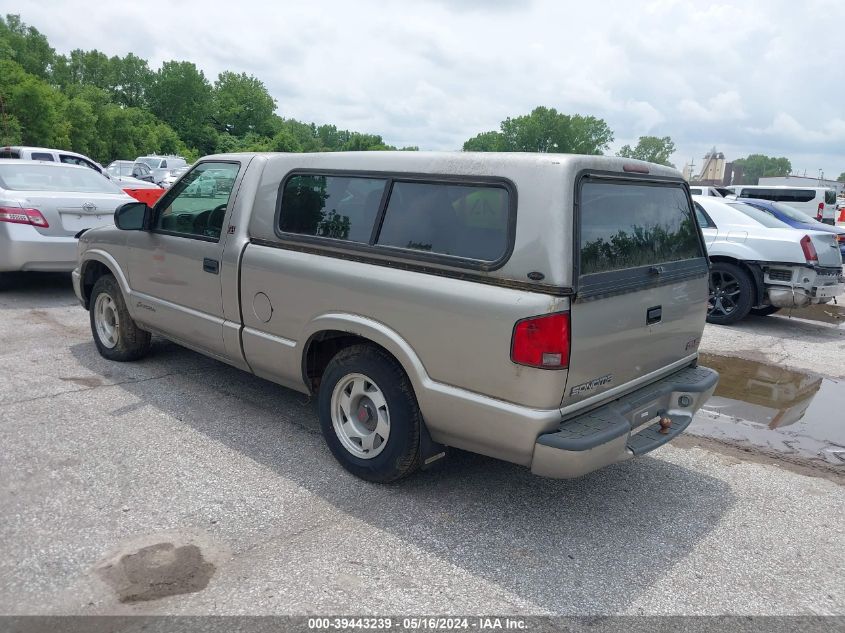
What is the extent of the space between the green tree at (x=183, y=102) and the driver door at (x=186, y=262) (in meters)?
81.9

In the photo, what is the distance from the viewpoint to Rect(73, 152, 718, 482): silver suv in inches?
121

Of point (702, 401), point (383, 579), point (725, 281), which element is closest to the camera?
point (383, 579)

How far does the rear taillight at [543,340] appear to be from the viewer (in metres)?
2.99

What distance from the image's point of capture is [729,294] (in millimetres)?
8922

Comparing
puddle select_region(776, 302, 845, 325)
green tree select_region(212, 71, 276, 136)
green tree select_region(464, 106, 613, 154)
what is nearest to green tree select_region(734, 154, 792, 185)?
green tree select_region(464, 106, 613, 154)

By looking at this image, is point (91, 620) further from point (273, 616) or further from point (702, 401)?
point (702, 401)

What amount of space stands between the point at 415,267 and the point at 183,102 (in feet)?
291

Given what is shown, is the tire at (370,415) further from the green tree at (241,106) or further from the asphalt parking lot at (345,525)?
the green tree at (241,106)

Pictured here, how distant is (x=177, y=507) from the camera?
3.47 meters

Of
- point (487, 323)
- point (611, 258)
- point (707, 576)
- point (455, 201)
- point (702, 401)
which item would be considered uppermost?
point (455, 201)

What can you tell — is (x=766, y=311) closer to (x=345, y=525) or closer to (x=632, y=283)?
(x=632, y=283)

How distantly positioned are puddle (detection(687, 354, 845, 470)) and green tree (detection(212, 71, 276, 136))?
9104 cm

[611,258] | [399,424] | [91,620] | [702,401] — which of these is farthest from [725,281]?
[91,620]

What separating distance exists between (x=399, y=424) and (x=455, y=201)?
1.21m
